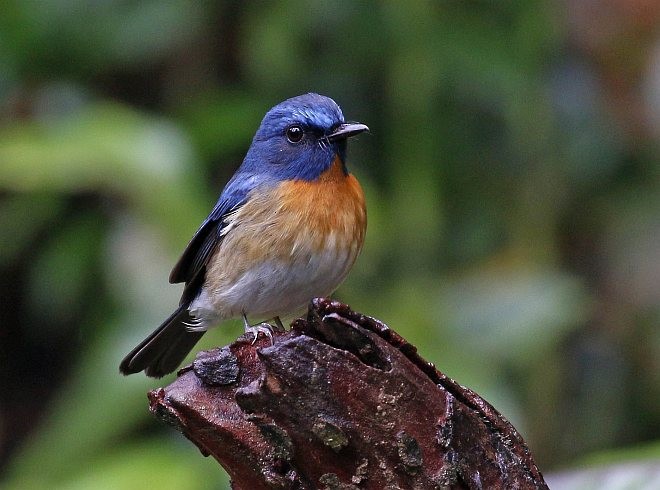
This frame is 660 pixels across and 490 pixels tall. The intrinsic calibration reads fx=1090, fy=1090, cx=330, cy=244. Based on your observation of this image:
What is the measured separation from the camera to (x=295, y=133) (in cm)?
434

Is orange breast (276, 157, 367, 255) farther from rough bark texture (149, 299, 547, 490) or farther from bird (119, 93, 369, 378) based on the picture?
rough bark texture (149, 299, 547, 490)

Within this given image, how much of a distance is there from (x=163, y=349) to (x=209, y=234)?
54 centimetres

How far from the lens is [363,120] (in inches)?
236

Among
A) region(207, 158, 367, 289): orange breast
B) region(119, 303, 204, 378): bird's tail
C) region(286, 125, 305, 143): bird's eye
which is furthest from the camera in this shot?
region(119, 303, 204, 378): bird's tail

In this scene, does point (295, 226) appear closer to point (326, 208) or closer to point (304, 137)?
point (326, 208)

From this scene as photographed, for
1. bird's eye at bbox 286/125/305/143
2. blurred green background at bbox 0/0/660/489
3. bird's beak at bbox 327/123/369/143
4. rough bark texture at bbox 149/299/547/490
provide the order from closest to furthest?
rough bark texture at bbox 149/299/547/490, bird's beak at bbox 327/123/369/143, bird's eye at bbox 286/125/305/143, blurred green background at bbox 0/0/660/489

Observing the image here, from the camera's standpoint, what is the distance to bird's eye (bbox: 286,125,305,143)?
432 cm

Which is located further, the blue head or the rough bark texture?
the blue head

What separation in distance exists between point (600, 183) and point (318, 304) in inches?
147

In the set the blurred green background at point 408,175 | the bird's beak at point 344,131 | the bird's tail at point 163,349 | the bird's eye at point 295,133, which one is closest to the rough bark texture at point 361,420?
the bird's beak at point 344,131

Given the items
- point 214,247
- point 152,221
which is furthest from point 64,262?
point 214,247

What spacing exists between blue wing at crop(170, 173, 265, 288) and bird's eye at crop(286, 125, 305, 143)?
0.20 meters

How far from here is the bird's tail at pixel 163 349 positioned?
14.8ft

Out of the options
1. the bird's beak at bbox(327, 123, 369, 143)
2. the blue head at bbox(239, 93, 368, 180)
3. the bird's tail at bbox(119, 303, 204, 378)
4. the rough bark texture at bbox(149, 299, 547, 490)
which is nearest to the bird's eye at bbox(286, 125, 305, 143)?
the blue head at bbox(239, 93, 368, 180)
